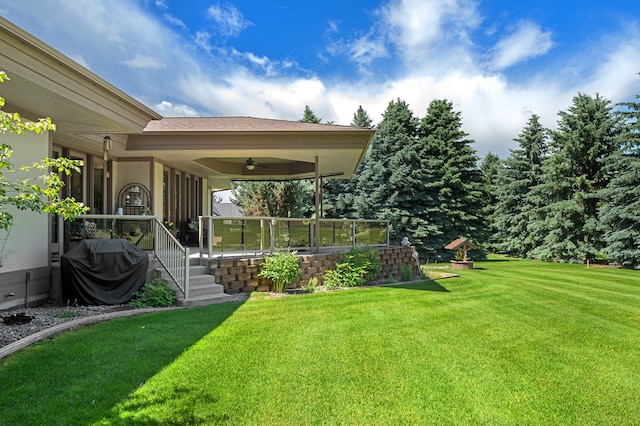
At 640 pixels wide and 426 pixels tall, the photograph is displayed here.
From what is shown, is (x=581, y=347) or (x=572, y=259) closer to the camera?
(x=581, y=347)

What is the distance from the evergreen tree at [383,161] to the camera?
22.0m

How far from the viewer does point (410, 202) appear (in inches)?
874

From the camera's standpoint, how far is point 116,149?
30.5 ft

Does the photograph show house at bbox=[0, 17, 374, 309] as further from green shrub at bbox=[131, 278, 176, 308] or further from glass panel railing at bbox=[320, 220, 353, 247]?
green shrub at bbox=[131, 278, 176, 308]

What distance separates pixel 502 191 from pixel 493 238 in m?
3.65

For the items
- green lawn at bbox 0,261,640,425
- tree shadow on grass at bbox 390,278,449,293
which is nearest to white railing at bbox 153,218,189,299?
green lawn at bbox 0,261,640,425

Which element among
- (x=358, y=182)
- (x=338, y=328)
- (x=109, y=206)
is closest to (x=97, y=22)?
(x=109, y=206)

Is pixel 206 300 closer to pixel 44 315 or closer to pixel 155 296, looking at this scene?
pixel 155 296

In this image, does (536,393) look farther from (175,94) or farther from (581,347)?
(175,94)

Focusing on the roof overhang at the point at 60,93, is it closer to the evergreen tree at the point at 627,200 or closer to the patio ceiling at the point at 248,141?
the patio ceiling at the point at 248,141

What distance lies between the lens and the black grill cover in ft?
20.8

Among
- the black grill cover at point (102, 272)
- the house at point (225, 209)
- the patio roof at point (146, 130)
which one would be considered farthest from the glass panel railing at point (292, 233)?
the house at point (225, 209)

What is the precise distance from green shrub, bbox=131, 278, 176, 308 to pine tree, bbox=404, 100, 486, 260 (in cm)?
1639

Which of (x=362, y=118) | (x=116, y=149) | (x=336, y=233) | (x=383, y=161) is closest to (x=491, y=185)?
(x=362, y=118)
